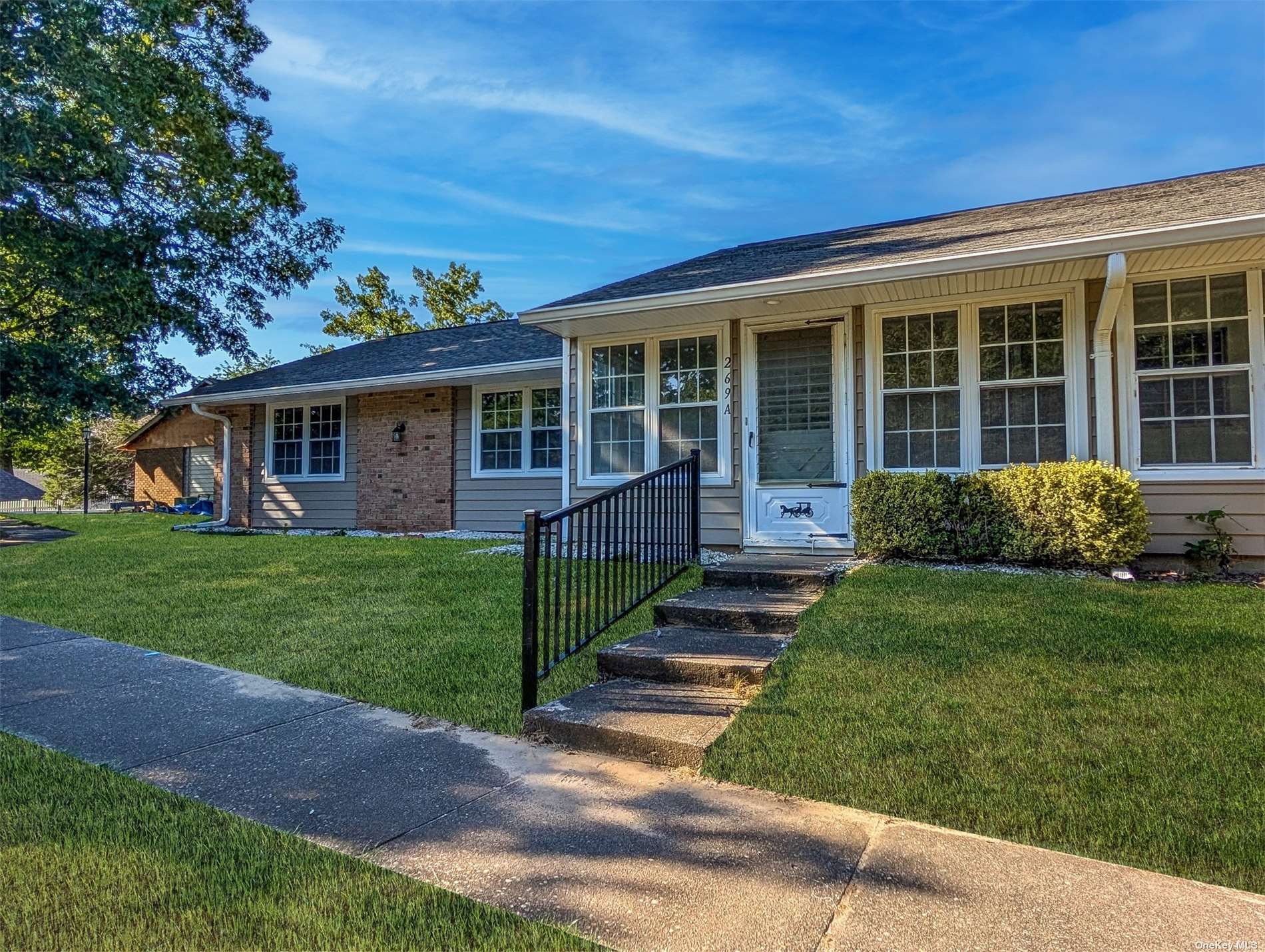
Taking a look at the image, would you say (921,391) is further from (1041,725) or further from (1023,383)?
(1041,725)

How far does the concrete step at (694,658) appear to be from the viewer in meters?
3.82

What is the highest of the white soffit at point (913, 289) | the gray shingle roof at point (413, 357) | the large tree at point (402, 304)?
the large tree at point (402, 304)

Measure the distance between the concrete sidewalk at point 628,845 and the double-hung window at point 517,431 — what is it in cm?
756

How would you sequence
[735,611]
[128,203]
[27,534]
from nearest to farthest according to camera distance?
1. [735,611]
2. [128,203]
3. [27,534]

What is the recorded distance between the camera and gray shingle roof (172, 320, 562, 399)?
11438 mm

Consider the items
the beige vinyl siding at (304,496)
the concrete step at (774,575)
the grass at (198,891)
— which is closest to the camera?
the grass at (198,891)

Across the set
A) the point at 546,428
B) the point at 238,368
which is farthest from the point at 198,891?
the point at 238,368

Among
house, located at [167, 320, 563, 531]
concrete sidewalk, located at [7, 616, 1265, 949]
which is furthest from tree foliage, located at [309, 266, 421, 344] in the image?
concrete sidewalk, located at [7, 616, 1265, 949]

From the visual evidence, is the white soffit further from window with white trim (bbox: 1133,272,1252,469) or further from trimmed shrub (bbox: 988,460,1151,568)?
trimmed shrub (bbox: 988,460,1151,568)

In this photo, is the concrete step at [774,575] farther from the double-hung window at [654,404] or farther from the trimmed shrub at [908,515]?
the double-hung window at [654,404]

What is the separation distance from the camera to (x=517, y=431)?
1140cm

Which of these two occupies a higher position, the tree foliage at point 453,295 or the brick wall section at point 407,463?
the tree foliage at point 453,295

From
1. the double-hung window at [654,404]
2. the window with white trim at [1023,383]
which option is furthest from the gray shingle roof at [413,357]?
the window with white trim at [1023,383]

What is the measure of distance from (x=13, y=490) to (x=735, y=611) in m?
14.8
